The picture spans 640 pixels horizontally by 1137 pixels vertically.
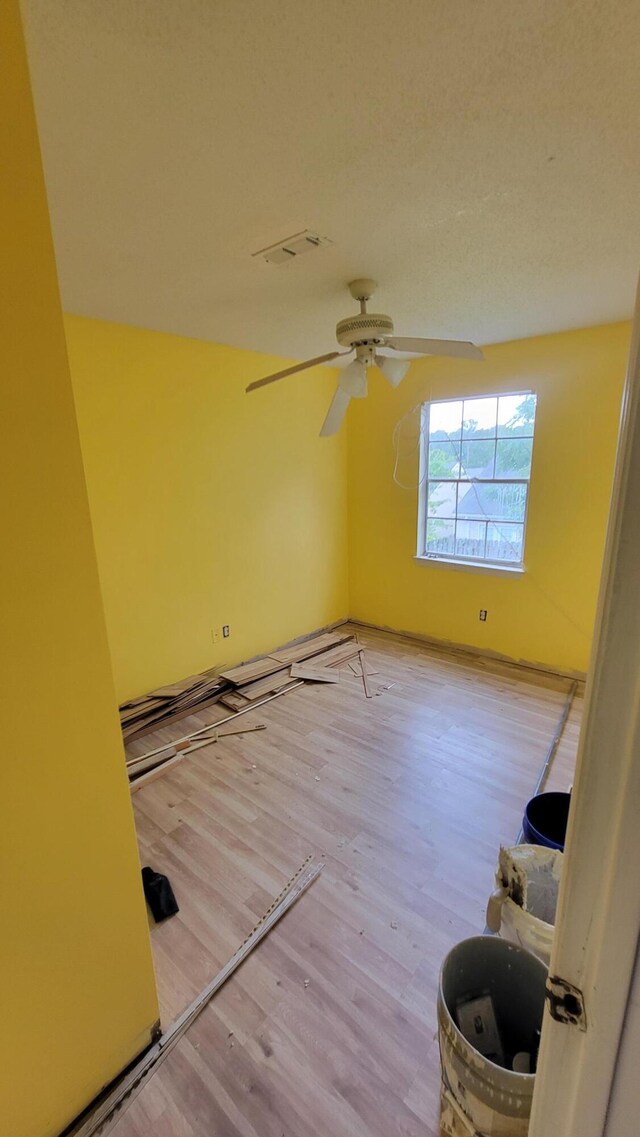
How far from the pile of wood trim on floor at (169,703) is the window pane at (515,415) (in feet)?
9.53

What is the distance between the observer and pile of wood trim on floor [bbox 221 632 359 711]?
10.9 feet

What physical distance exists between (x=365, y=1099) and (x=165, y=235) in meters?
2.79

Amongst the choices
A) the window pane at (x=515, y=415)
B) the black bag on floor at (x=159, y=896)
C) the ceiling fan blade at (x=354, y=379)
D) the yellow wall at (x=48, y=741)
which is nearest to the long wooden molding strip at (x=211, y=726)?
the black bag on floor at (x=159, y=896)

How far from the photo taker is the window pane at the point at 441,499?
156 inches

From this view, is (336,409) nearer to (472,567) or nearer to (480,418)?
(480,418)

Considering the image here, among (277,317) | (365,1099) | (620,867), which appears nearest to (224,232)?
(277,317)

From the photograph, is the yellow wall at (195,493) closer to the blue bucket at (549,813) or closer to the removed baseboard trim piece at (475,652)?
the removed baseboard trim piece at (475,652)

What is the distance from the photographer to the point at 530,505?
3479 millimetres

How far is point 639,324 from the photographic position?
1.29 ft

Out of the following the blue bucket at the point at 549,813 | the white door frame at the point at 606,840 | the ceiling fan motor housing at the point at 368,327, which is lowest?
the blue bucket at the point at 549,813

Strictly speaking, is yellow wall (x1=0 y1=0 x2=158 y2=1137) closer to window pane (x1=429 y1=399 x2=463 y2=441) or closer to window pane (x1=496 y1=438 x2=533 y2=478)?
window pane (x1=496 y1=438 x2=533 y2=478)

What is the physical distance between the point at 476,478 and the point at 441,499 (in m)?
0.37

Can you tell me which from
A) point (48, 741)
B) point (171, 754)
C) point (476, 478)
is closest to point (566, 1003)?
Result: point (48, 741)

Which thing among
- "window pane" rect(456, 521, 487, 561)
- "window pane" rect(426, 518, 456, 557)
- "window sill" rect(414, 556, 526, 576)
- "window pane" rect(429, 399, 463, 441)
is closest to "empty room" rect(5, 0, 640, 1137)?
"window sill" rect(414, 556, 526, 576)
